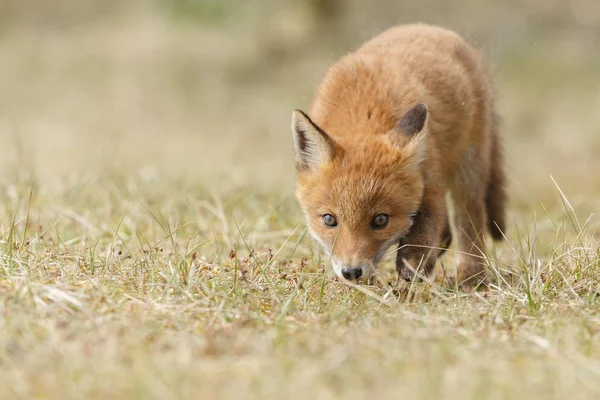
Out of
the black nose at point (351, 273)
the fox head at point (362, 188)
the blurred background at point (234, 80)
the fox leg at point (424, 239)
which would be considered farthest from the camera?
the blurred background at point (234, 80)

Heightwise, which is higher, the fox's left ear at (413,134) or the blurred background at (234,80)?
the fox's left ear at (413,134)

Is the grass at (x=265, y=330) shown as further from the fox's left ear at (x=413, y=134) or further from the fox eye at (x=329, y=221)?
the fox's left ear at (x=413, y=134)

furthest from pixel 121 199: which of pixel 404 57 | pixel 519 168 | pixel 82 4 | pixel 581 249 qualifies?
pixel 82 4

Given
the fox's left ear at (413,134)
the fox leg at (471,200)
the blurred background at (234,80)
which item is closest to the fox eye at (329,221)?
the fox's left ear at (413,134)

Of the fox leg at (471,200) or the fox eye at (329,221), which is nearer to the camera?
the fox eye at (329,221)

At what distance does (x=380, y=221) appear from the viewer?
4.35 m

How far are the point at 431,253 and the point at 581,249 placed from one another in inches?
32.8

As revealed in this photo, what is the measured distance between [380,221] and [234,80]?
10.6 meters

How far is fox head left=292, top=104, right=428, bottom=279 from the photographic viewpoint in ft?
14.0

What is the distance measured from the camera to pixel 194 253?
436 centimetres

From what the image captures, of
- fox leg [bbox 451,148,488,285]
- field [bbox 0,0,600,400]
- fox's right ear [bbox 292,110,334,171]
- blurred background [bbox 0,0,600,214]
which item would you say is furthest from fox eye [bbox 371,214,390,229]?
blurred background [bbox 0,0,600,214]

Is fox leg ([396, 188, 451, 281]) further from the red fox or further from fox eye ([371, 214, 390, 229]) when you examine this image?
fox eye ([371, 214, 390, 229])

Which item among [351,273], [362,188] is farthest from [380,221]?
[351,273]

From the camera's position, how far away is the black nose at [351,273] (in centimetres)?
414
